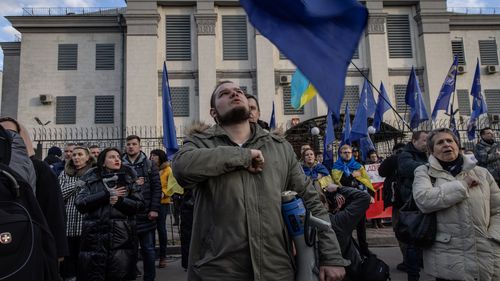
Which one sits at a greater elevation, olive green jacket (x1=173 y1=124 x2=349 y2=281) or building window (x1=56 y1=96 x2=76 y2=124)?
building window (x1=56 y1=96 x2=76 y2=124)

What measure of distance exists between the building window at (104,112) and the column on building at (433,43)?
62.8 feet

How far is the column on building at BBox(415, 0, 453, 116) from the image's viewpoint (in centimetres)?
2502

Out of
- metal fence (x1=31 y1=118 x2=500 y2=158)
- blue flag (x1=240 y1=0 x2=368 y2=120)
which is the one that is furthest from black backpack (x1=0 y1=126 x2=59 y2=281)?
metal fence (x1=31 y1=118 x2=500 y2=158)

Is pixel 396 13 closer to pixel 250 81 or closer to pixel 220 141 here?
pixel 250 81

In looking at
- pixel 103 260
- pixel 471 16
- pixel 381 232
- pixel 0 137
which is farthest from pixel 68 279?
pixel 471 16

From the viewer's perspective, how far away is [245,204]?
98.0 inches

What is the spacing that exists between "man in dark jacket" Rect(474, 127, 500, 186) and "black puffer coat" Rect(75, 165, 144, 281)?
760cm

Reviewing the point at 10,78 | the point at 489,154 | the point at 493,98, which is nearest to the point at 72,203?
the point at 489,154

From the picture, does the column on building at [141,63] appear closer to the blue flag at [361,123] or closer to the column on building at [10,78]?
the column on building at [10,78]

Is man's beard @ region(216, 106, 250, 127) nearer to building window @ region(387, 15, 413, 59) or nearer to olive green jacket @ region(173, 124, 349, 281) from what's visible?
olive green jacket @ region(173, 124, 349, 281)

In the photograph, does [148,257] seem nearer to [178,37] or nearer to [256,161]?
[256,161]

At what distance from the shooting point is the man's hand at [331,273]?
2521 mm

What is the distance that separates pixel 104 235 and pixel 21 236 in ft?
8.92

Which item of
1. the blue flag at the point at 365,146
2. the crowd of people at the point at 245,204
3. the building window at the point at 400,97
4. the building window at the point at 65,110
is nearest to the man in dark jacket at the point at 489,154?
the crowd of people at the point at 245,204
